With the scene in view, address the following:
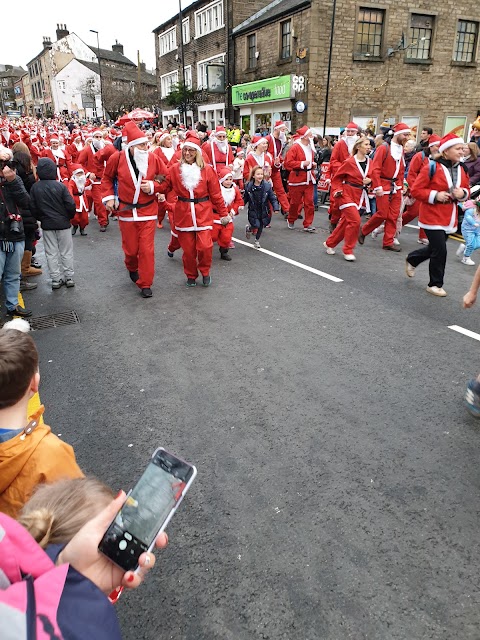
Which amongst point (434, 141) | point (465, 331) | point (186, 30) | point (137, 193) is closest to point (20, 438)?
point (465, 331)

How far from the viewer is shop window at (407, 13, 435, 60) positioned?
22469mm

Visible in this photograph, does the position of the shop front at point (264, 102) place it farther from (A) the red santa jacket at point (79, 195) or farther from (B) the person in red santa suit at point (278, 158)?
(A) the red santa jacket at point (79, 195)

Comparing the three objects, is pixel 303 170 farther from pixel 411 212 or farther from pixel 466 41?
pixel 466 41

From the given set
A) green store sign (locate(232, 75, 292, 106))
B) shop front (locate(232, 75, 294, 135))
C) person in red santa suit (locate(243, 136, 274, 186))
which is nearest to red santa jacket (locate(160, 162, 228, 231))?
person in red santa suit (locate(243, 136, 274, 186))

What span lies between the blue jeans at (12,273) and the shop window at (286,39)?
70.5 ft

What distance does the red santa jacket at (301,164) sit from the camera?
398 inches

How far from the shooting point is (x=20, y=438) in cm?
177

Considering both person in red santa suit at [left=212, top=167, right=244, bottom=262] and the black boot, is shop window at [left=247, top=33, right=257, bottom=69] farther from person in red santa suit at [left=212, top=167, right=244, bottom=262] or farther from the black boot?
the black boot

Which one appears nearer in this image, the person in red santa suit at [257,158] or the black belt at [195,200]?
the black belt at [195,200]

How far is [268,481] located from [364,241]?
7397mm

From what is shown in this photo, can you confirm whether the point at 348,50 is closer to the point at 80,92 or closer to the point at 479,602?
the point at 479,602

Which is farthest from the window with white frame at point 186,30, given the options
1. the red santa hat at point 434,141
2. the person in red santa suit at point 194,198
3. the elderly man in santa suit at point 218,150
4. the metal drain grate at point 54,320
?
the metal drain grate at point 54,320

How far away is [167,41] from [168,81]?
114 inches

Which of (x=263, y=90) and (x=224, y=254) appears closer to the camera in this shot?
(x=224, y=254)
